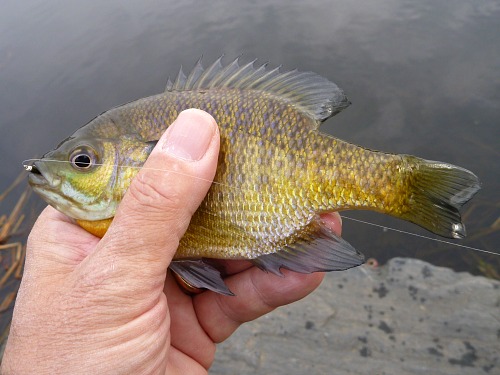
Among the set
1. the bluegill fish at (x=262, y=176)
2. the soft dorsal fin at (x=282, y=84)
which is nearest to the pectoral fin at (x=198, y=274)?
the bluegill fish at (x=262, y=176)

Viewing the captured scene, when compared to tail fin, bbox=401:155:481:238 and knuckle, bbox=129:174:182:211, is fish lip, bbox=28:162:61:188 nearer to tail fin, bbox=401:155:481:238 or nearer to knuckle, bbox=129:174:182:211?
knuckle, bbox=129:174:182:211

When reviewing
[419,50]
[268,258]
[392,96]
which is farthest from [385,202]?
[419,50]

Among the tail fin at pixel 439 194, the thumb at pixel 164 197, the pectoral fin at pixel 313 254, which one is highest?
the thumb at pixel 164 197

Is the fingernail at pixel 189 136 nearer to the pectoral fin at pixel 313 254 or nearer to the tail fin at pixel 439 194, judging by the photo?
the pectoral fin at pixel 313 254

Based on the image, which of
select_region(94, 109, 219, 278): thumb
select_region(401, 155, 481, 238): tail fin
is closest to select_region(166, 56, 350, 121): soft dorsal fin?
select_region(94, 109, 219, 278): thumb

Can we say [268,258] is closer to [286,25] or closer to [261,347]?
[261,347]
